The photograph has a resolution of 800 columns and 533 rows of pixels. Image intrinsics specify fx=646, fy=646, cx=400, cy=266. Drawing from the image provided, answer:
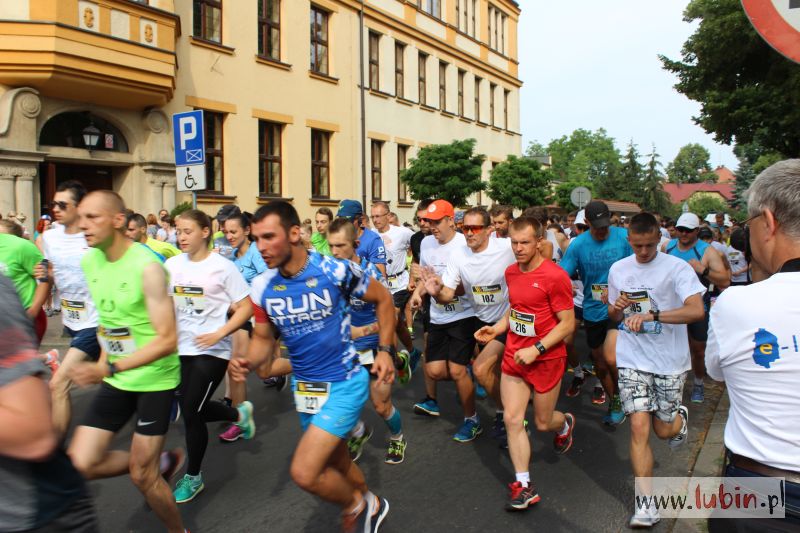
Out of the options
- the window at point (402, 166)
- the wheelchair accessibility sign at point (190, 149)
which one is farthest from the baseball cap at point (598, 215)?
the window at point (402, 166)

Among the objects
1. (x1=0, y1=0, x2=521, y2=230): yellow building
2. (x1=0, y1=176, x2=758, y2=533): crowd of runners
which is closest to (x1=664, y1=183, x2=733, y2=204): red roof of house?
(x1=0, y1=0, x2=521, y2=230): yellow building

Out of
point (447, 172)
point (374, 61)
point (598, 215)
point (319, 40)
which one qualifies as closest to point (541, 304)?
point (598, 215)

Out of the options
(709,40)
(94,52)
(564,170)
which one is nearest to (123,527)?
(94,52)

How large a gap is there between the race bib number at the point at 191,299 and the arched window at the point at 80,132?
12739 mm

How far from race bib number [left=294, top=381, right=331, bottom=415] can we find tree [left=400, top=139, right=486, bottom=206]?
69.7 feet

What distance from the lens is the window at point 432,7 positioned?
31094 mm

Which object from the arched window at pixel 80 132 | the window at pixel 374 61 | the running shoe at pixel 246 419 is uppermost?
the window at pixel 374 61

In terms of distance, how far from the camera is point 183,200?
60.3 ft

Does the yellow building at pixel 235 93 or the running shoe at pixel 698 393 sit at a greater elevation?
the yellow building at pixel 235 93

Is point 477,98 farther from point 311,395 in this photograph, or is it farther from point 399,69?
point 311,395

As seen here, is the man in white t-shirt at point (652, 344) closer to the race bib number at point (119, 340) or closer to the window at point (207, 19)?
the race bib number at point (119, 340)

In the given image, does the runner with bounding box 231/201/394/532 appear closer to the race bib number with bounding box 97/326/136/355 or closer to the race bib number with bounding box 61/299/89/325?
the race bib number with bounding box 97/326/136/355

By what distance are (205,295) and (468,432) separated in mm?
2738

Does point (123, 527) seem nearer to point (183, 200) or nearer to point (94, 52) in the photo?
point (94, 52)
